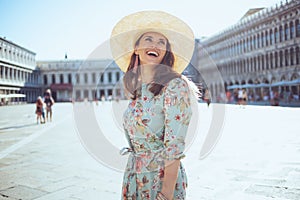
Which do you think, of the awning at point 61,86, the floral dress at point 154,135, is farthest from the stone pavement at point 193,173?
the awning at point 61,86

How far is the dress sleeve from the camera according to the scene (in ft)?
5.13

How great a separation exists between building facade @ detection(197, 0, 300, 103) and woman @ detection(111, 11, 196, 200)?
29.2 m

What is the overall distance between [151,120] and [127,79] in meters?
0.39

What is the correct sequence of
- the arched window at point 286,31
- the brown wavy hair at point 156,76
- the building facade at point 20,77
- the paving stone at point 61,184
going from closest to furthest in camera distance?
1. the brown wavy hair at point 156,76
2. the paving stone at point 61,184
3. the arched window at point 286,31
4. the building facade at point 20,77

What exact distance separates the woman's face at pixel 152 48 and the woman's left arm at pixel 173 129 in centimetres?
27

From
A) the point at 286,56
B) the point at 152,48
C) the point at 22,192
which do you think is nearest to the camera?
the point at 152,48

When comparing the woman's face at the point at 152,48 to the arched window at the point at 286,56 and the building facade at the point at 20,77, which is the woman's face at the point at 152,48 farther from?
the building facade at the point at 20,77

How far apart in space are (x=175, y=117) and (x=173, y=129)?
0.06 metres

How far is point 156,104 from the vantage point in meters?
1.64

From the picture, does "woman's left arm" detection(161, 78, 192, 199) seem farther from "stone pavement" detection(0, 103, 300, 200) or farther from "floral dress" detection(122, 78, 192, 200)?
"stone pavement" detection(0, 103, 300, 200)

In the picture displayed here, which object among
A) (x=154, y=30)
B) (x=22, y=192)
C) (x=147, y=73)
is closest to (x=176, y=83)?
(x=147, y=73)

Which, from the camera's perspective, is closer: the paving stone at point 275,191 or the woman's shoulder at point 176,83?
the woman's shoulder at point 176,83

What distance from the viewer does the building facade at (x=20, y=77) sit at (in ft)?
162

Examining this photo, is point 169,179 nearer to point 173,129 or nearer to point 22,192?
point 173,129
